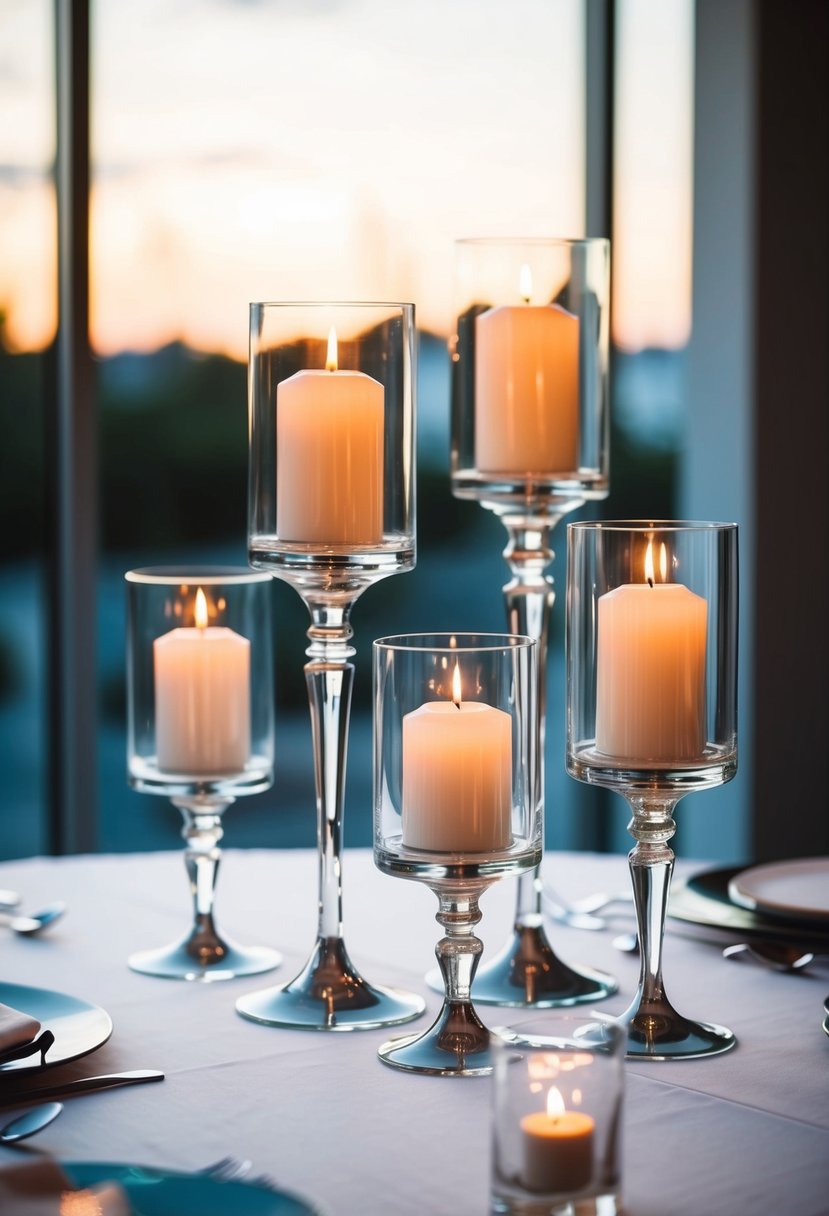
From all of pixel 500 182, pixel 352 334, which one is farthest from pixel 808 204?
pixel 352 334

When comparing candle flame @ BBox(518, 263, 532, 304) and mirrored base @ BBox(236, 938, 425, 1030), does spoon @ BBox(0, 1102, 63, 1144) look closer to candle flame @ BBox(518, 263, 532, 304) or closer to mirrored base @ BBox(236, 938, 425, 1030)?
mirrored base @ BBox(236, 938, 425, 1030)

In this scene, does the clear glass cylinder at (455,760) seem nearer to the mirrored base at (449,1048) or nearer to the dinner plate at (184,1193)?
A: the mirrored base at (449,1048)

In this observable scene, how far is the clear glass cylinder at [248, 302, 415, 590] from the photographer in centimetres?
113

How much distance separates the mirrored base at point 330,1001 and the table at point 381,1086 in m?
0.01

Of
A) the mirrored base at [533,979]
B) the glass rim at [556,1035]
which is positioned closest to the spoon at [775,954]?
the mirrored base at [533,979]

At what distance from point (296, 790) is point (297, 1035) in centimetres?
222

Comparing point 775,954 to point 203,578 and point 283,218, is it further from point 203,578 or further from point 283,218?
point 283,218

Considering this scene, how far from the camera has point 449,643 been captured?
106 cm

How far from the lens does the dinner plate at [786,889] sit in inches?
50.6

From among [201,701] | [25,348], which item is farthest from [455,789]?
[25,348]

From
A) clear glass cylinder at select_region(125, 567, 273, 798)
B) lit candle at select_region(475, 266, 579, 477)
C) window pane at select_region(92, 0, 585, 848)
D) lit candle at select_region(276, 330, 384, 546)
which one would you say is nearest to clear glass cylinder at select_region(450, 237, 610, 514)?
lit candle at select_region(475, 266, 579, 477)

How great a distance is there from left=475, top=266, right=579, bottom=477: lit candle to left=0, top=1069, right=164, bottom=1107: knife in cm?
53

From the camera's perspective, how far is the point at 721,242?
315 centimetres

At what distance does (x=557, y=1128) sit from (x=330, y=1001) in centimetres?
42
